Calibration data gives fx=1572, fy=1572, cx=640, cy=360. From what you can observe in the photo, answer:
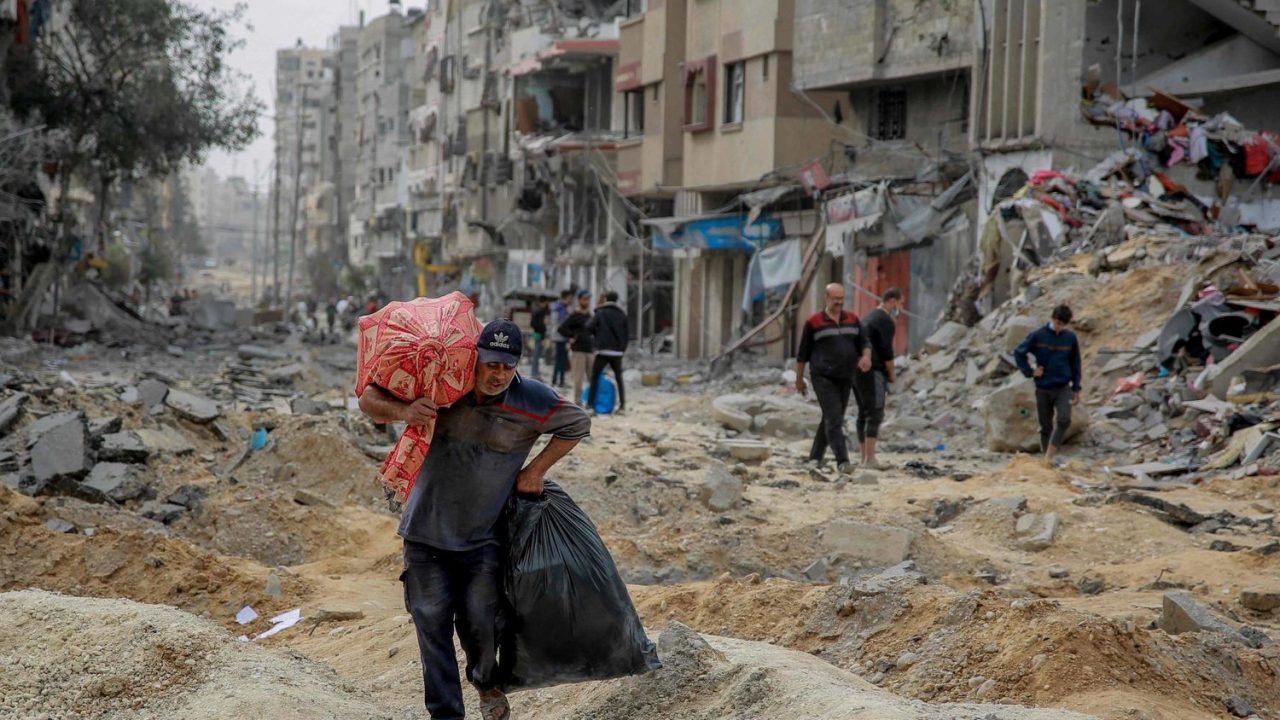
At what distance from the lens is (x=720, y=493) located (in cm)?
1140

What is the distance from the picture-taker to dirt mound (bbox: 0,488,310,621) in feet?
29.2

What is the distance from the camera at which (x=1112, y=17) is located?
24375 mm

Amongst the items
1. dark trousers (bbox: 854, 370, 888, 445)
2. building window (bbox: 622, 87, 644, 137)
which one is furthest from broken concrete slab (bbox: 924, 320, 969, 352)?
building window (bbox: 622, 87, 644, 137)

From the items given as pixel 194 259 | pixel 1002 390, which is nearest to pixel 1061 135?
pixel 1002 390

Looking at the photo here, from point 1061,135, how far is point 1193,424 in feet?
28.8

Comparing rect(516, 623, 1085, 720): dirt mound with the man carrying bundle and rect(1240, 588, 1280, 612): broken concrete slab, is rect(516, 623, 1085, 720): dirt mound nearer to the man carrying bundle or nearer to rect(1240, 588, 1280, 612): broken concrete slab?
the man carrying bundle

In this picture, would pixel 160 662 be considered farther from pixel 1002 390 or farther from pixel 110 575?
pixel 1002 390

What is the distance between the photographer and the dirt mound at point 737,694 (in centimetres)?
508

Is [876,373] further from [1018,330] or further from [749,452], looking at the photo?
[1018,330]

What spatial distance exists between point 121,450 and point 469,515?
7.90 m

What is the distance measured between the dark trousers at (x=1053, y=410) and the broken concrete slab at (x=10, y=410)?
910 centimetres

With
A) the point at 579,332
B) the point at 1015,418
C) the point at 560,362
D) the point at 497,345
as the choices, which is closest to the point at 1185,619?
the point at 497,345

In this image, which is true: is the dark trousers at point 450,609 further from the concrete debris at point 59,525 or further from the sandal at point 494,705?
the concrete debris at point 59,525

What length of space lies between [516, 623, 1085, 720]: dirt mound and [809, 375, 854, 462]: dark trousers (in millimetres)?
7541
